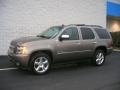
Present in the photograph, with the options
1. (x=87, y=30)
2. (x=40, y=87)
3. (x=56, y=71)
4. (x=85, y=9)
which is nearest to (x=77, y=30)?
(x=87, y=30)

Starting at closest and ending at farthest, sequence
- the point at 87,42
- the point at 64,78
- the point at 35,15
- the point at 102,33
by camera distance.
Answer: the point at 64,78 < the point at 87,42 < the point at 102,33 < the point at 35,15

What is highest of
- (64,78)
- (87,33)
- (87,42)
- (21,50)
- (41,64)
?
(87,33)

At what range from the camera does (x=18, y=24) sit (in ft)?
47.5

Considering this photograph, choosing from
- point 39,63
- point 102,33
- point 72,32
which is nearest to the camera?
point 39,63

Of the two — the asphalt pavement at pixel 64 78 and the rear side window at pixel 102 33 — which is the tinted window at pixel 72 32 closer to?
the asphalt pavement at pixel 64 78

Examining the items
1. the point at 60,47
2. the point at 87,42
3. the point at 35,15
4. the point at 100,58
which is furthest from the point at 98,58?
the point at 35,15

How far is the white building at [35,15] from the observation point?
13992 millimetres

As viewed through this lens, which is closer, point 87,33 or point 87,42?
point 87,42

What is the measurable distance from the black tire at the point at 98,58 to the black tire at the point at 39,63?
2.75 m

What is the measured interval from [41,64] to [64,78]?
1.07 metres

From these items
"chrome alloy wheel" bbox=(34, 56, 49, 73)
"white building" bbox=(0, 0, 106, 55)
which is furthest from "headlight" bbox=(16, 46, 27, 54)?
"white building" bbox=(0, 0, 106, 55)

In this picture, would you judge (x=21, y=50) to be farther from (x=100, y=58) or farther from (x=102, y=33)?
(x=102, y=33)

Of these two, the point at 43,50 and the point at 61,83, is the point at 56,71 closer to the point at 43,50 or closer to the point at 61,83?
the point at 43,50

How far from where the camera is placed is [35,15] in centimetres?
1512
